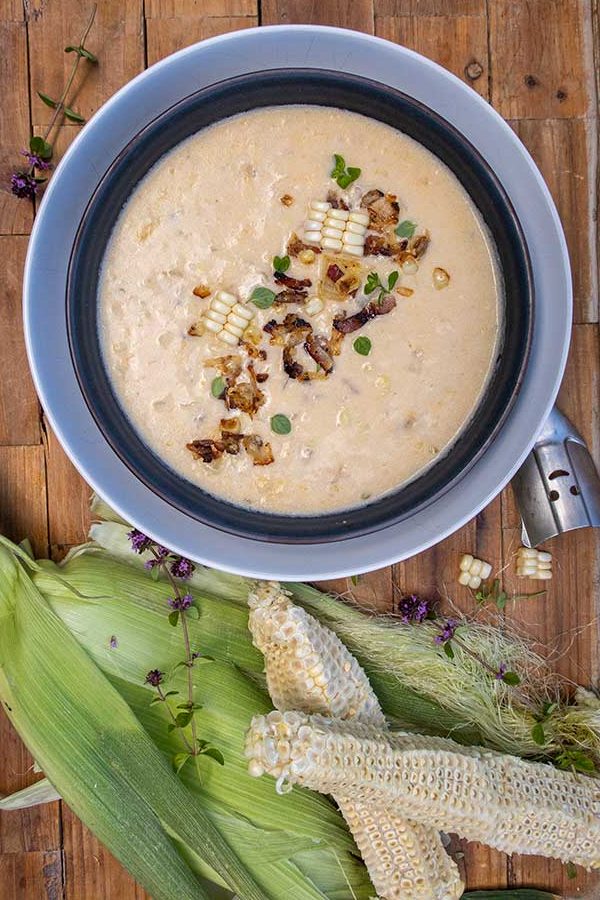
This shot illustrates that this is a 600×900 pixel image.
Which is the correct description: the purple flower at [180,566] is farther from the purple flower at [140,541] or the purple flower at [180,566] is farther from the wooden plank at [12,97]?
the wooden plank at [12,97]

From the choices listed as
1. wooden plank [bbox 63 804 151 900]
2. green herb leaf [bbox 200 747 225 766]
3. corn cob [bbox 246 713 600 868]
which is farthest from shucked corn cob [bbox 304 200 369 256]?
wooden plank [bbox 63 804 151 900]

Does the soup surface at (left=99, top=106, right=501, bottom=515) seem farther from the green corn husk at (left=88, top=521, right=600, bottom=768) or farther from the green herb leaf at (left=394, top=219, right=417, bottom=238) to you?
the green corn husk at (left=88, top=521, right=600, bottom=768)

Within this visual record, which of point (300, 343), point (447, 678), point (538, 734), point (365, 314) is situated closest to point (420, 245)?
point (365, 314)

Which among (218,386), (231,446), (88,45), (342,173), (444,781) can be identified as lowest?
(444,781)

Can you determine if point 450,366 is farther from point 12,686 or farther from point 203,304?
point 12,686

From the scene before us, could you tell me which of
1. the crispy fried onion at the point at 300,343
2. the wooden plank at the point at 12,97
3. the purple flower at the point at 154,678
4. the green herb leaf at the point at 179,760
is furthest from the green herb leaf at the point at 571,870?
the wooden plank at the point at 12,97

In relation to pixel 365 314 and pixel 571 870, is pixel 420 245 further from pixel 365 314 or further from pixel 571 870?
pixel 571 870

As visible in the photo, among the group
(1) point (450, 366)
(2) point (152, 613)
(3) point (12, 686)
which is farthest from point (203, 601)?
(1) point (450, 366)
